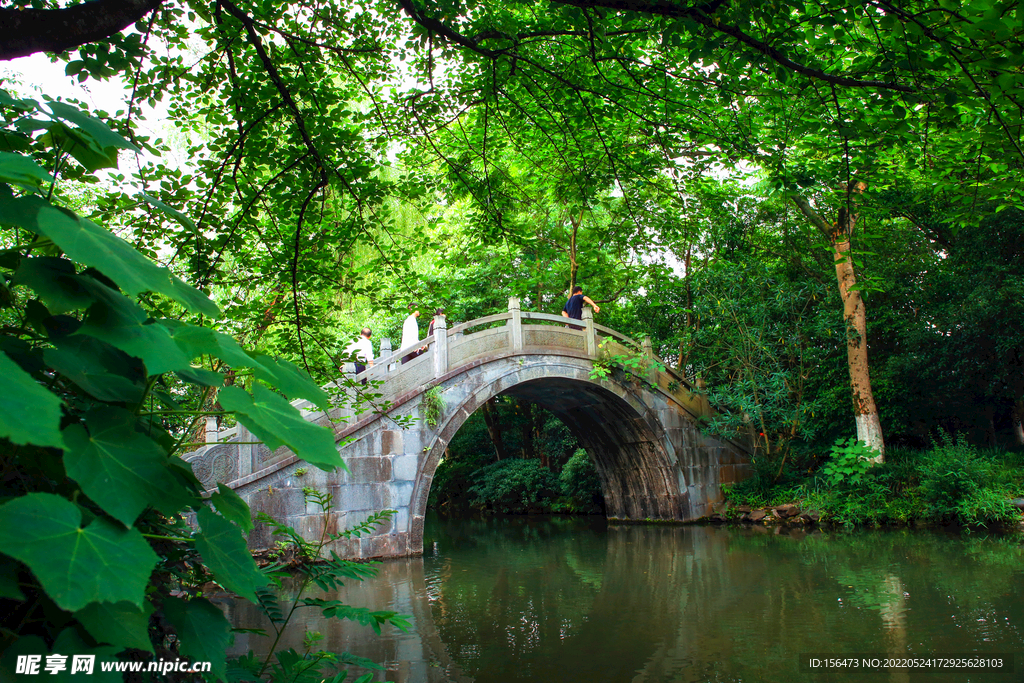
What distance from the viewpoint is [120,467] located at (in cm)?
79

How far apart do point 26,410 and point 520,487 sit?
17561mm

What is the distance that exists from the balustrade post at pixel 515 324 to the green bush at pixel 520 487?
276 inches

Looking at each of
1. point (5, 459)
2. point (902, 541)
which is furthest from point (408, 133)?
point (902, 541)

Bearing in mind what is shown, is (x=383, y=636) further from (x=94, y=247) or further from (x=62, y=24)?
(x=94, y=247)

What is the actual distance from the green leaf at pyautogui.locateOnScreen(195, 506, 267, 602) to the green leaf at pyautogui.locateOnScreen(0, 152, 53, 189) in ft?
1.60

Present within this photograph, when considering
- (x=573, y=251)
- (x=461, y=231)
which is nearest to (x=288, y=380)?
(x=461, y=231)

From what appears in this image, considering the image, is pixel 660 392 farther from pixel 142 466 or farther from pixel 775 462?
pixel 142 466

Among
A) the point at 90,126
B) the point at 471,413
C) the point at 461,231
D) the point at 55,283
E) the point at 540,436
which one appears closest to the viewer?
the point at 55,283

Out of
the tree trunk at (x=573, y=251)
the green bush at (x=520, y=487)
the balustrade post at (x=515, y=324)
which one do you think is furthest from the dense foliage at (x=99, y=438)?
the green bush at (x=520, y=487)

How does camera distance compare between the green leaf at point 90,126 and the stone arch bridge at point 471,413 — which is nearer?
the green leaf at point 90,126

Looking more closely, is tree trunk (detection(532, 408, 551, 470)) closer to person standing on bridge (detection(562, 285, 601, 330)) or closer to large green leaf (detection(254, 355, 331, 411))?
person standing on bridge (detection(562, 285, 601, 330))

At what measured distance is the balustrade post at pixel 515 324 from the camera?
37.6 ft

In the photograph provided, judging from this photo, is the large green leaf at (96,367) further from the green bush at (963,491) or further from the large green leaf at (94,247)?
the green bush at (963,491)

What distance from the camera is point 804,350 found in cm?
1256
